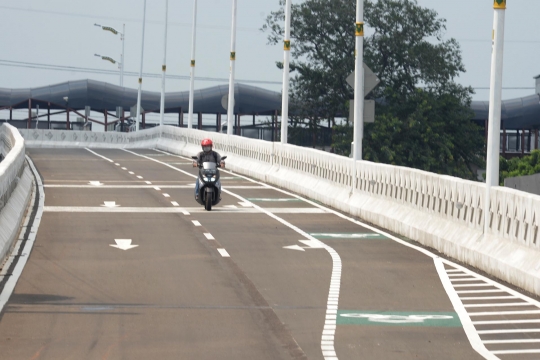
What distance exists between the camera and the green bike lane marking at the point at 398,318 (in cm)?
1185

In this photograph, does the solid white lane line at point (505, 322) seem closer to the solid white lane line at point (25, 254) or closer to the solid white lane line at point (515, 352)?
the solid white lane line at point (515, 352)

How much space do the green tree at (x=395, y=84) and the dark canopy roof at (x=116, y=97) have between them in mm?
13806

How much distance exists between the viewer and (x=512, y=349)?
1066 cm

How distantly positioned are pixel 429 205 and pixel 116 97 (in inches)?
3212

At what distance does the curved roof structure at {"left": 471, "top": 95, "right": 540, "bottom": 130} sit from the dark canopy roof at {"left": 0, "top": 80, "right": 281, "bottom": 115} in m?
18.4

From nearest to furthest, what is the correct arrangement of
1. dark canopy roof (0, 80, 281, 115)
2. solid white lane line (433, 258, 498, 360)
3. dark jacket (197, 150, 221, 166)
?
solid white lane line (433, 258, 498, 360) → dark jacket (197, 150, 221, 166) → dark canopy roof (0, 80, 281, 115)

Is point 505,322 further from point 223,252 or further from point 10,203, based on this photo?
point 10,203

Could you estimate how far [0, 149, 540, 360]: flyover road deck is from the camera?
1052 centimetres

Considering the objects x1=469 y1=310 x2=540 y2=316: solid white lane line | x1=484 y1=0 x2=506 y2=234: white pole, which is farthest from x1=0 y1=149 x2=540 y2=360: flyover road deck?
x1=484 y1=0 x2=506 y2=234: white pole

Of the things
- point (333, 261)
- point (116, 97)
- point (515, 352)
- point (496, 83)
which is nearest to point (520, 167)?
point (496, 83)

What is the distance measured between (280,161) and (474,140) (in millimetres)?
43131

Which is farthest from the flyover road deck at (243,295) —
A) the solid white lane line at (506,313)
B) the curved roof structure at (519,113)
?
the curved roof structure at (519,113)

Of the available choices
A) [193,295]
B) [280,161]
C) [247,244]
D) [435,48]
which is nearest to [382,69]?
[435,48]

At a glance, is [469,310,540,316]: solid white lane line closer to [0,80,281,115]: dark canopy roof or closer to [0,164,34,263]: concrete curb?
[0,164,34,263]: concrete curb
